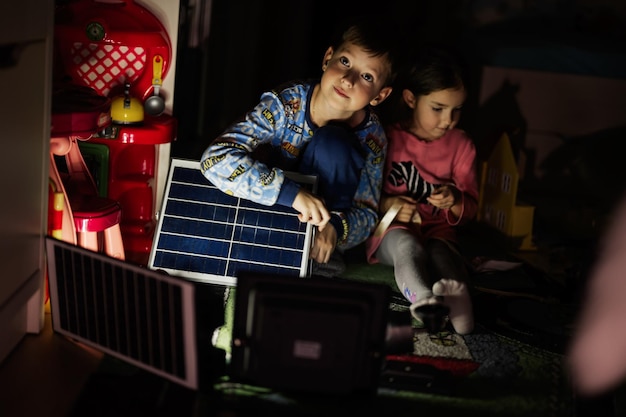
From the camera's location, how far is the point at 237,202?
1.75m

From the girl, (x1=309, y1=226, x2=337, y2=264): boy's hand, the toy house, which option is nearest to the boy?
(x1=309, y1=226, x2=337, y2=264): boy's hand

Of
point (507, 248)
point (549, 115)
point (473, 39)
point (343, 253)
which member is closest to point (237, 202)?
point (343, 253)

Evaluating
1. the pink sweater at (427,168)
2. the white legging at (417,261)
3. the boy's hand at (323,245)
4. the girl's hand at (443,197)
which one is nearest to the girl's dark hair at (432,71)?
the pink sweater at (427,168)

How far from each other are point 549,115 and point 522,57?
0.24 meters

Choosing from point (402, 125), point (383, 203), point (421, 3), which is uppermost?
point (421, 3)

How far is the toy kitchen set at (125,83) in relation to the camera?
1876mm

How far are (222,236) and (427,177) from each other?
630 millimetres

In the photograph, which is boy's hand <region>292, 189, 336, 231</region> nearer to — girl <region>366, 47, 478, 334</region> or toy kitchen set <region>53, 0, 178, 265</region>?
girl <region>366, 47, 478, 334</region>

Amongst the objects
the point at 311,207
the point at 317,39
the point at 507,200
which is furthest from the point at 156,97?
the point at 317,39

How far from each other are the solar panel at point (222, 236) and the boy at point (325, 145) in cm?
5

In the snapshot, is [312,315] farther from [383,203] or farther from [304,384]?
[383,203]

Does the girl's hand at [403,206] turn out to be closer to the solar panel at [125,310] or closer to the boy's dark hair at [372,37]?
the boy's dark hair at [372,37]

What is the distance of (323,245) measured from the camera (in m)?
1.78

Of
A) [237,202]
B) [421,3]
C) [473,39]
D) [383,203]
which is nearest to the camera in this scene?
[237,202]
